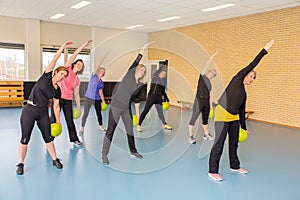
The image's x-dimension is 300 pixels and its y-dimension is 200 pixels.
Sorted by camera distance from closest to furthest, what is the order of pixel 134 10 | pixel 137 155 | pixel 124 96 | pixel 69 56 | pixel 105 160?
1. pixel 124 96
2. pixel 105 160
3. pixel 137 155
4. pixel 134 10
5. pixel 69 56

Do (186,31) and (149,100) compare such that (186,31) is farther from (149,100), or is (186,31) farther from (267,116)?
(149,100)

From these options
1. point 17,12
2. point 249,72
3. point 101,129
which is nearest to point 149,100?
point 101,129

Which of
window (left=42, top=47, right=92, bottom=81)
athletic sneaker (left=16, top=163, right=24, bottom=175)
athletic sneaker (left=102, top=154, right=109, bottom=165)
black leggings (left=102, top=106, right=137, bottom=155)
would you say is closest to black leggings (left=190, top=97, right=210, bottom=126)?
black leggings (left=102, top=106, right=137, bottom=155)

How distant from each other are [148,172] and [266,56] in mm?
5420

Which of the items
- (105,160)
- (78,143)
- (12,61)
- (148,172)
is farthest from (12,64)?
(148,172)

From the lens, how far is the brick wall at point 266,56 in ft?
21.4

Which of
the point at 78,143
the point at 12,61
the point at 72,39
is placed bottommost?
the point at 78,143

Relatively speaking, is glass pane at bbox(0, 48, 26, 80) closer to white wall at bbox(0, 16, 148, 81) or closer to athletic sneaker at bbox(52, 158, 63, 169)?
white wall at bbox(0, 16, 148, 81)

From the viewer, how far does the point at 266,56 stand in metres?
7.10

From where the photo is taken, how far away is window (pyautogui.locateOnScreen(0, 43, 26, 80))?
879cm

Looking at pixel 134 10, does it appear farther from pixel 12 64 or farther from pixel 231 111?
pixel 231 111

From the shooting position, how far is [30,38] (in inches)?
352

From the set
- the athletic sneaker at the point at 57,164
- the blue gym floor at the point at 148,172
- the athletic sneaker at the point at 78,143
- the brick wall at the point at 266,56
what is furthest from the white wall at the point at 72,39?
the athletic sneaker at the point at 57,164

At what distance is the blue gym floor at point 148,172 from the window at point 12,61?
452 centimetres
